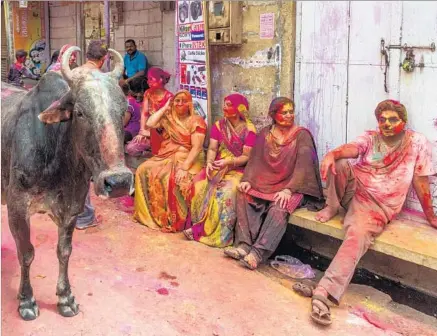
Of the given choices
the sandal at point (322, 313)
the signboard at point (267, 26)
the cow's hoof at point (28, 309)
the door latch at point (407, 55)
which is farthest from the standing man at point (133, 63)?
the sandal at point (322, 313)

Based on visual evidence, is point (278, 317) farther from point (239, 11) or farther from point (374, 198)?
point (239, 11)

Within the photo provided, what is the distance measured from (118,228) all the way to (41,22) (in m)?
8.65

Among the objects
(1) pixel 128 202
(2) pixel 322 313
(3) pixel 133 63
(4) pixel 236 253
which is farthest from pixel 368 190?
(3) pixel 133 63

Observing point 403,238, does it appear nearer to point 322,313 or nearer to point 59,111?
point 322,313

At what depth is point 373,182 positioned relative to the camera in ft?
14.5

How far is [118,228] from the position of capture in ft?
18.9

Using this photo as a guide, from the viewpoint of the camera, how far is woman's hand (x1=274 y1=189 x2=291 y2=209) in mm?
4820

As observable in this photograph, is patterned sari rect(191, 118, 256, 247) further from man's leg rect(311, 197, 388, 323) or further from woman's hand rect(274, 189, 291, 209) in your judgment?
man's leg rect(311, 197, 388, 323)

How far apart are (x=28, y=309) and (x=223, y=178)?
2373 millimetres

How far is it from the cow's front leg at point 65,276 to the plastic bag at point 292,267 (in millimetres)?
1906

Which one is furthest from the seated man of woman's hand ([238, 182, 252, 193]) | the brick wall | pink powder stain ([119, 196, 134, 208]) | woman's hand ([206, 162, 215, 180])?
the brick wall

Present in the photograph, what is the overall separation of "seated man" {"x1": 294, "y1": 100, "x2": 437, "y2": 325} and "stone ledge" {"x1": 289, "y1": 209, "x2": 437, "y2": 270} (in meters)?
0.08

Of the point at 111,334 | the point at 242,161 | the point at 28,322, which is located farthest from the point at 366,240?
the point at 28,322

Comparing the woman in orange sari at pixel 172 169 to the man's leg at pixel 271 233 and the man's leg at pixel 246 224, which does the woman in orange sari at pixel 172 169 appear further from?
the man's leg at pixel 271 233
